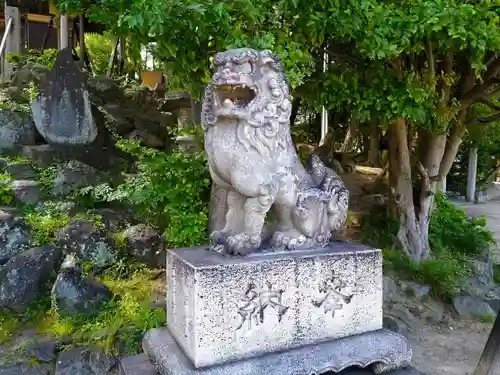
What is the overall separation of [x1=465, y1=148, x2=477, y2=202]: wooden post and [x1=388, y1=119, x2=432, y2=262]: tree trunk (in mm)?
8322

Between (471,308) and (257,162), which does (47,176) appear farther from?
(471,308)

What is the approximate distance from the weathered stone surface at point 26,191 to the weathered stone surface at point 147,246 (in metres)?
1.69

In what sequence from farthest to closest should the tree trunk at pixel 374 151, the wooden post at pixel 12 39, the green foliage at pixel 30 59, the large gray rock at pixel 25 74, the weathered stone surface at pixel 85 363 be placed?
the wooden post at pixel 12 39 → the green foliage at pixel 30 59 → the large gray rock at pixel 25 74 → the tree trunk at pixel 374 151 → the weathered stone surface at pixel 85 363

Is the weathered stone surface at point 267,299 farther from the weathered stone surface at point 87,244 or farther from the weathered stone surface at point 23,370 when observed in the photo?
the weathered stone surface at point 87,244

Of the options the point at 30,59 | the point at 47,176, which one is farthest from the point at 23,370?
the point at 30,59

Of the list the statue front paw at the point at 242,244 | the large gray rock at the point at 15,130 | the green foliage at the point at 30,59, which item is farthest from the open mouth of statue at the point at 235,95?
the green foliage at the point at 30,59

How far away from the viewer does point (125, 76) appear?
12.4 metres

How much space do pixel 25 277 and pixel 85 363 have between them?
5.07 ft

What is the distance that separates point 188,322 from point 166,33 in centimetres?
209

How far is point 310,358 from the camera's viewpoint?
7.70 ft

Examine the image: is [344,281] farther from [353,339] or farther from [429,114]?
Answer: [429,114]

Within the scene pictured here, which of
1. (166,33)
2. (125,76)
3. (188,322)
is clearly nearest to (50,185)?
(166,33)

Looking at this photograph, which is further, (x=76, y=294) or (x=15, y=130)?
(x=15, y=130)

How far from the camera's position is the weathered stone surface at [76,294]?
15.7ft
